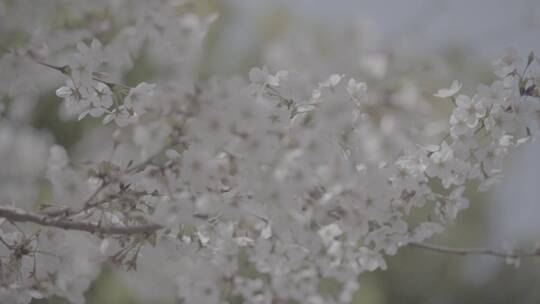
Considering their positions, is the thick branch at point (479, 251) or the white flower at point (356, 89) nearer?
the white flower at point (356, 89)

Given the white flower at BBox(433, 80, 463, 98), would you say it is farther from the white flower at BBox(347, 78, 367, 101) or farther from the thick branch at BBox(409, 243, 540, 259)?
the thick branch at BBox(409, 243, 540, 259)

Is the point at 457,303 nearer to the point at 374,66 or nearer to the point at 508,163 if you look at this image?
the point at 508,163

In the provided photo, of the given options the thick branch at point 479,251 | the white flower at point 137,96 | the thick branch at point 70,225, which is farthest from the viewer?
Result: the thick branch at point 479,251

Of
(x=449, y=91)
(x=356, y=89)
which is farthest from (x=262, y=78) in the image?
(x=449, y=91)

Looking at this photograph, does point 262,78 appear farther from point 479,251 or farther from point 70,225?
point 479,251

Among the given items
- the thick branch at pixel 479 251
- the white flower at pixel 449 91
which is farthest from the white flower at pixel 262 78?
the thick branch at pixel 479 251

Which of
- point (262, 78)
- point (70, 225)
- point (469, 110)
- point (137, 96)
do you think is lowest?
point (70, 225)

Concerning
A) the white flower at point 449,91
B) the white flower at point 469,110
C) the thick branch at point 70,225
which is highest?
the white flower at point 449,91

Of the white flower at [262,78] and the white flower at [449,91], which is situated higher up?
the white flower at [449,91]

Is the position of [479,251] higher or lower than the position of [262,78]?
lower

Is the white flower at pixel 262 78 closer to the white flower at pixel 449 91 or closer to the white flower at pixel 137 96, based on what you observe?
the white flower at pixel 137 96
